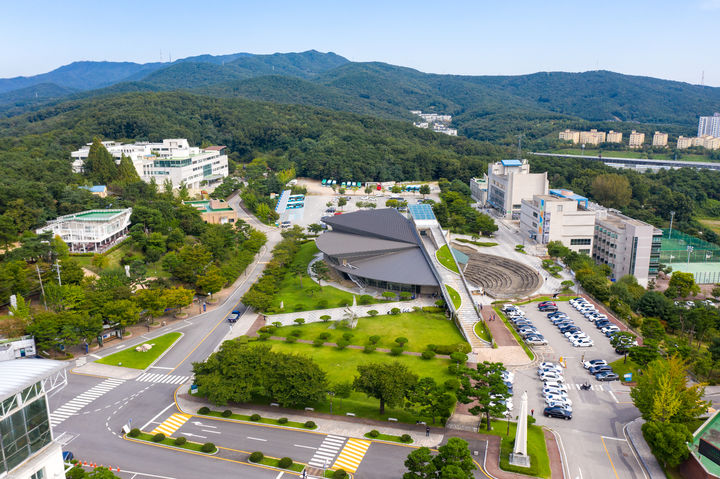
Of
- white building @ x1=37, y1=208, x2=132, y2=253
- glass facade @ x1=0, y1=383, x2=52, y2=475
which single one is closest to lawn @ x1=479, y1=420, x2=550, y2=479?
glass facade @ x1=0, y1=383, x2=52, y2=475

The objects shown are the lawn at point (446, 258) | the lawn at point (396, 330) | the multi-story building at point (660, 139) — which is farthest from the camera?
the multi-story building at point (660, 139)

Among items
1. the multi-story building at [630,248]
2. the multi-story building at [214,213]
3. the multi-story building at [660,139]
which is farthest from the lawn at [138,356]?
the multi-story building at [660,139]

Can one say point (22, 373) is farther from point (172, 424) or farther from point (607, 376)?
point (607, 376)

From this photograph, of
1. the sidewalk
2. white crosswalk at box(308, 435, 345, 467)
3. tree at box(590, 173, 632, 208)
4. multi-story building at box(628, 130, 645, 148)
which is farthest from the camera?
multi-story building at box(628, 130, 645, 148)

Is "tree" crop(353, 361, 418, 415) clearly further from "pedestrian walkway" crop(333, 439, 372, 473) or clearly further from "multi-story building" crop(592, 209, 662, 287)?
"multi-story building" crop(592, 209, 662, 287)

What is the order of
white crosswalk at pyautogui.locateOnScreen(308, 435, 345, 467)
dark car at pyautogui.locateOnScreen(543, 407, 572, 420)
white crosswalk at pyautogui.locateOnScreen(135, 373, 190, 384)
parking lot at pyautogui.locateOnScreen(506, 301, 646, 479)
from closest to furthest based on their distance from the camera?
parking lot at pyautogui.locateOnScreen(506, 301, 646, 479), white crosswalk at pyautogui.locateOnScreen(308, 435, 345, 467), dark car at pyautogui.locateOnScreen(543, 407, 572, 420), white crosswalk at pyautogui.locateOnScreen(135, 373, 190, 384)

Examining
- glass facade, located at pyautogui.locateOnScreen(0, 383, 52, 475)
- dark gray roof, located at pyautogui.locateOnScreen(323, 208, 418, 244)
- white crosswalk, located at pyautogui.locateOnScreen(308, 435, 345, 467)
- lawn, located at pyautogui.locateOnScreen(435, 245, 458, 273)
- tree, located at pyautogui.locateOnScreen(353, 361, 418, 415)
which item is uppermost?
glass facade, located at pyautogui.locateOnScreen(0, 383, 52, 475)

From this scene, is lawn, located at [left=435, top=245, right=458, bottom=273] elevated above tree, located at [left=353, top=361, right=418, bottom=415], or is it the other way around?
lawn, located at [left=435, top=245, right=458, bottom=273]

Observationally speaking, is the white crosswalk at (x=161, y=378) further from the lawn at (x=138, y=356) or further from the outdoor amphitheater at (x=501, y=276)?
the outdoor amphitheater at (x=501, y=276)
